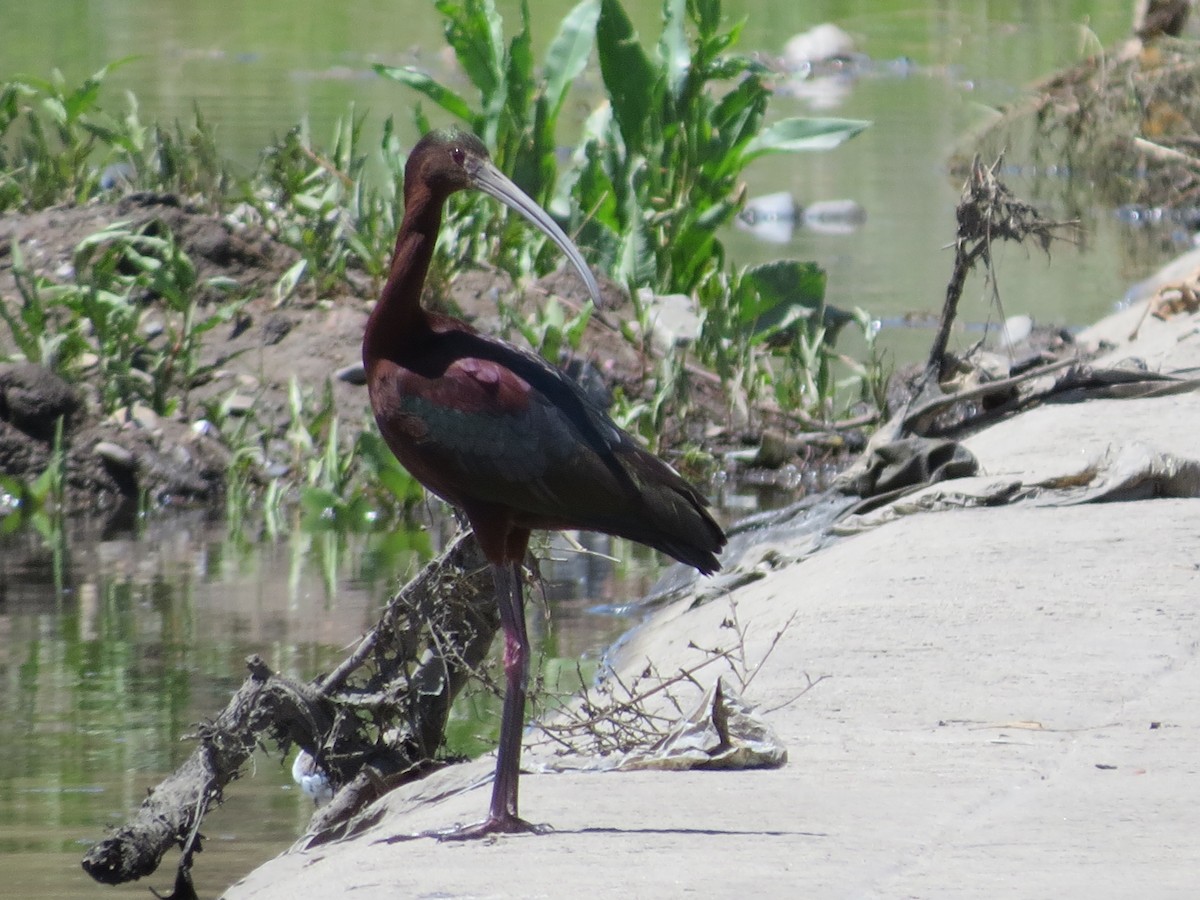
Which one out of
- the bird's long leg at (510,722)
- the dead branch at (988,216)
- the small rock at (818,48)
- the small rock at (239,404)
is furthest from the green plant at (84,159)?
the small rock at (818,48)

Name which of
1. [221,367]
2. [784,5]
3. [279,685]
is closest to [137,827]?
[279,685]

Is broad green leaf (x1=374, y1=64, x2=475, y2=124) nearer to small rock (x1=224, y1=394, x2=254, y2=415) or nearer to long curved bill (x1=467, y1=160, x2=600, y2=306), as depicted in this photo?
small rock (x1=224, y1=394, x2=254, y2=415)

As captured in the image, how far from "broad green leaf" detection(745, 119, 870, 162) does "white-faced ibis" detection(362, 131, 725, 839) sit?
6.20 metres

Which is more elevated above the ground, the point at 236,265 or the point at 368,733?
the point at 236,265

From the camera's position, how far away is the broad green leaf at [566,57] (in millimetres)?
10266

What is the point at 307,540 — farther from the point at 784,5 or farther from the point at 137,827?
the point at 784,5

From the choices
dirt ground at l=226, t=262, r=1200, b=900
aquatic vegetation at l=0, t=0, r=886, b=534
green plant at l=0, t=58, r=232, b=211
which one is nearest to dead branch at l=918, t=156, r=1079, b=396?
dirt ground at l=226, t=262, r=1200, b=900

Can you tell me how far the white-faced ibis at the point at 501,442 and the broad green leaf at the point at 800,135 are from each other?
6199mm

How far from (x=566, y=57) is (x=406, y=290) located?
6.53 metres

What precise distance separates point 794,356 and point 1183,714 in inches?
206

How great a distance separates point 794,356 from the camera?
945 cm

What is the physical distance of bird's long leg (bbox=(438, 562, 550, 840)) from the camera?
3.75m

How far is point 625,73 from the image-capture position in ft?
32.6

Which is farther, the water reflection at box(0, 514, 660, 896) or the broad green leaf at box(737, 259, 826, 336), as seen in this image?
the broad green leaf at box(737, 259, 826, 336)
